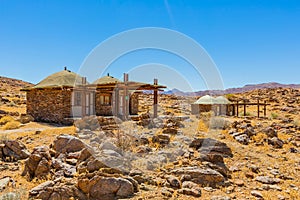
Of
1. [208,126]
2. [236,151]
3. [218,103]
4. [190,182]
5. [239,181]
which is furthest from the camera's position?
[218,103]

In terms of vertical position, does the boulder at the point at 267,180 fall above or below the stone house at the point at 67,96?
below

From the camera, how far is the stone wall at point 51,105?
16.9 m

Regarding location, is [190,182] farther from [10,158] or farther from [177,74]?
[177,74]

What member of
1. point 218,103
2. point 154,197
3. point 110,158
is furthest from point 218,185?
point 218,103

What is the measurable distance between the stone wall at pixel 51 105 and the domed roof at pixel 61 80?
1.45 ft

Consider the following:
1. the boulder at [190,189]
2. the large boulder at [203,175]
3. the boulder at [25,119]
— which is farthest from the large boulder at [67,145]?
the boulder at [25,119]

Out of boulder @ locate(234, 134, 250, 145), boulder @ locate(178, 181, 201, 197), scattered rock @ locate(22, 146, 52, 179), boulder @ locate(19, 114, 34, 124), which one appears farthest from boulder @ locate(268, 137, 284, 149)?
boulder @ locate(19, 114, 34, 124)

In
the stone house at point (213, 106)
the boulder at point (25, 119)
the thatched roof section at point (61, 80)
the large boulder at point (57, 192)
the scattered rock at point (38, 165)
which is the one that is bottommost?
the large boulder at point (57, 192)

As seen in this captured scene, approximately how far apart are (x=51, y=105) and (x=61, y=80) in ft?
6.27

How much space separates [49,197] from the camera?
5301 mm

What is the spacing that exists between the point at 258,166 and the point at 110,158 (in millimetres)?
4589

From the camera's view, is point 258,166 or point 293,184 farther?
point 258,166

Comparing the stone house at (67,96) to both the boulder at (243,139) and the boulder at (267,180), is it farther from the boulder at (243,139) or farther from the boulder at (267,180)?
the boulder at (267,180)

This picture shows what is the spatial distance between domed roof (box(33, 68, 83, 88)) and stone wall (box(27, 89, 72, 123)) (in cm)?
44
